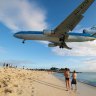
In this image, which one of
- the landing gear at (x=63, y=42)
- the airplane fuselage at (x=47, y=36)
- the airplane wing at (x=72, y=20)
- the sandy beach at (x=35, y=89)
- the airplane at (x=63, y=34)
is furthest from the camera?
the landing gear at (x=63, y=42)

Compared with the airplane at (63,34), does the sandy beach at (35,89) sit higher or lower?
lower

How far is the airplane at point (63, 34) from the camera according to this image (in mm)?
35125

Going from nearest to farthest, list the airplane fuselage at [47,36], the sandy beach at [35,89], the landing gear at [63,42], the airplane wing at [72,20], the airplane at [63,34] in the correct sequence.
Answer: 1. the sandy beach at [35,89]
2. the airplane wing at [72,20]
3. the airplane at [63,34]
4. the airplane fuselage at [47,36]
5. the landing gear at [63,42]

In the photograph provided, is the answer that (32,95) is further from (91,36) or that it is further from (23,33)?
(91,36)

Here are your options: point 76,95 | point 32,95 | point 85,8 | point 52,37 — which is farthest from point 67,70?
point 52,37

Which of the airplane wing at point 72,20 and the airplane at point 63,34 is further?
the airplane at point 63,34

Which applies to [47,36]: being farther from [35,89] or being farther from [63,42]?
[35,89]

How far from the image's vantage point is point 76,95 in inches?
666

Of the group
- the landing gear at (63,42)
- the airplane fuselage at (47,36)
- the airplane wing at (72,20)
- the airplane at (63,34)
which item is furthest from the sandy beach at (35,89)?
the landing gear at (63,42)

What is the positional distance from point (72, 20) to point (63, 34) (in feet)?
17.7

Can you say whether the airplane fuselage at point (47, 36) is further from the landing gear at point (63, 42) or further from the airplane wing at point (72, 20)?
the airplane wing at point (72, 20)

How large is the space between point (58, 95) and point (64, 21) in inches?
873

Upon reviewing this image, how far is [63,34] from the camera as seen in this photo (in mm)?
40375

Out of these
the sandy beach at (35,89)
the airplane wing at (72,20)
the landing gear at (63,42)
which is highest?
the airplane wing at (72,20)
